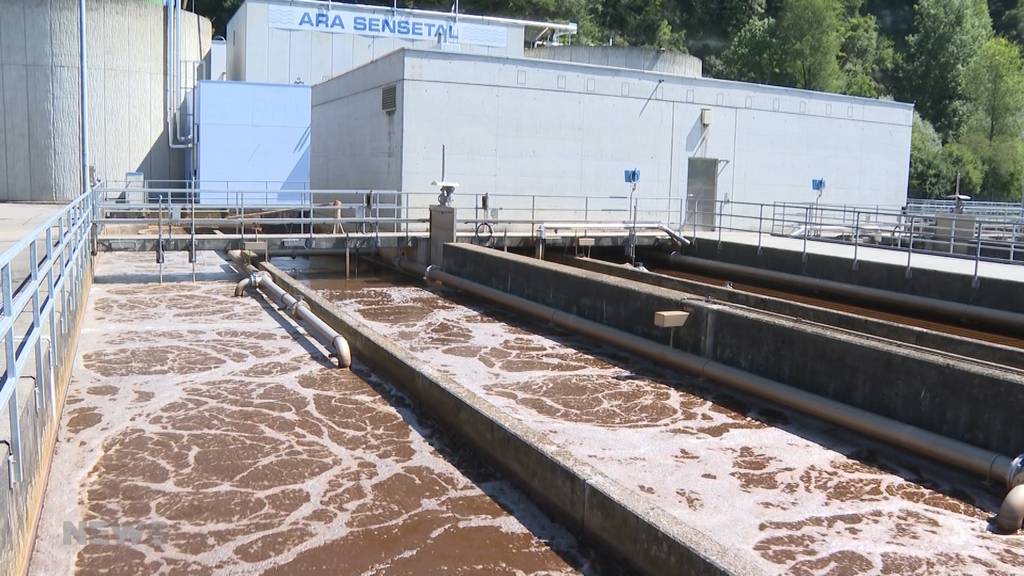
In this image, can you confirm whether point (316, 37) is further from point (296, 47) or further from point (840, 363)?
point (840, 363)

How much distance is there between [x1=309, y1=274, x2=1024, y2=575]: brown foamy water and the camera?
6953 mm

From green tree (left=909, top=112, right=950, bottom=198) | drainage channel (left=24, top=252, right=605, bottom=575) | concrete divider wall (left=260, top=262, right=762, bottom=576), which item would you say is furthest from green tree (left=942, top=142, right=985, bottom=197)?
concrete divider wall (left=260, top=262, right=762, bottom=576)

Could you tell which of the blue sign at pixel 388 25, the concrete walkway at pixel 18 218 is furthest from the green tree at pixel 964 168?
the concrete walkway at pixel 18 218

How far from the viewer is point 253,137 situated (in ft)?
103

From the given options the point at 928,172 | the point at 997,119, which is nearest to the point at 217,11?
the point at 928,172

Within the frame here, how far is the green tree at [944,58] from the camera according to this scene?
62.1m

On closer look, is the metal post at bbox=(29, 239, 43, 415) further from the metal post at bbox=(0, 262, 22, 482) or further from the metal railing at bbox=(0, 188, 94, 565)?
the metal post at bbox=(0, 262, 22, 482)

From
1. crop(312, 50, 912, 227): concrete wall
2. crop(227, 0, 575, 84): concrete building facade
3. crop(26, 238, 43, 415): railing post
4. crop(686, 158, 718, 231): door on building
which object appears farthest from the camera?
crop(227, 0, 575, 84): concrete building facade

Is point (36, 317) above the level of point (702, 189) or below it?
below

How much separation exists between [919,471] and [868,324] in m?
4.90

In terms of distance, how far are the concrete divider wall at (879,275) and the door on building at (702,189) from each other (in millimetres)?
3717

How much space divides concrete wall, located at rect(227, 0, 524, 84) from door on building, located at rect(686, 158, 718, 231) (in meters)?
13.2

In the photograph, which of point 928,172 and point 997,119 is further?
point 997,119

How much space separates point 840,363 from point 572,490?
4.13 meters
